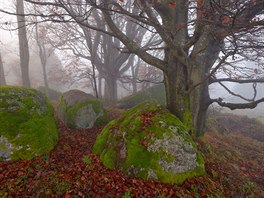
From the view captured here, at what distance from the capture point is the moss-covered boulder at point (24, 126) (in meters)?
5.00

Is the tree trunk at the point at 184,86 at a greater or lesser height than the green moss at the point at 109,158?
greater

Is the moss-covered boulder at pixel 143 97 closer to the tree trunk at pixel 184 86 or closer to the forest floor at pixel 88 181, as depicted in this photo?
the tree trunk at pixel 184 86

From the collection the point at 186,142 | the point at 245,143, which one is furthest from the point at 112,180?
the point at 245,143

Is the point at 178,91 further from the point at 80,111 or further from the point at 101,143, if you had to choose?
the point at 80,111

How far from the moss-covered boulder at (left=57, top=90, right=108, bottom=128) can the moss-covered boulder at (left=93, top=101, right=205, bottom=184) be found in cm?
220

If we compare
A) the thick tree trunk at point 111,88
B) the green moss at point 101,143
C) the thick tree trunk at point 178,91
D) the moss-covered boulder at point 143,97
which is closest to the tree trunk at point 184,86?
the thick tree trunk at point 178,91

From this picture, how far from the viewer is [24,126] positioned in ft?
17.6

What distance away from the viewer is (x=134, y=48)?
6.14m

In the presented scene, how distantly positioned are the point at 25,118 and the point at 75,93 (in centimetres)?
319

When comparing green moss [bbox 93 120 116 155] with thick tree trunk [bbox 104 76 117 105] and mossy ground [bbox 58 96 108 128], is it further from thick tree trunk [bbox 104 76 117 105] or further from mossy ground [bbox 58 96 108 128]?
thick tree trunk [bbox 104 76 117 105]

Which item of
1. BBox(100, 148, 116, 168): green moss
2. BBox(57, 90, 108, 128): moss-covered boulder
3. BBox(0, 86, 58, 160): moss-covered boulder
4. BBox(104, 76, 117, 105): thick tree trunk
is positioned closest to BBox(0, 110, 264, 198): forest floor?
BBox(100, 148, 116, 168): green moss

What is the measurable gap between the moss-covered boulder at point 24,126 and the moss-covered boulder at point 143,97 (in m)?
6.89

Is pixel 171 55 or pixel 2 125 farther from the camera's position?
pixel 171 55

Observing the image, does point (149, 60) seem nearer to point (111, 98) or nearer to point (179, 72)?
point (179, 72)
